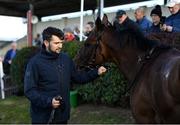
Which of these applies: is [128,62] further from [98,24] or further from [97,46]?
[98,24]

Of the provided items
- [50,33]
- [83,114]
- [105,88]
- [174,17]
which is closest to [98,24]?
[50,33]

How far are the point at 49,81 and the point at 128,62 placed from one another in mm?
1546

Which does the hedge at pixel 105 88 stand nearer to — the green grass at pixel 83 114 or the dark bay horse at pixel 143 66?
the green grass at pixel 83 114

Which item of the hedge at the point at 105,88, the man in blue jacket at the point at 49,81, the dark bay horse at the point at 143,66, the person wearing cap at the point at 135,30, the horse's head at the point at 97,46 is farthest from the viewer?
the hedge at the point at 105,88

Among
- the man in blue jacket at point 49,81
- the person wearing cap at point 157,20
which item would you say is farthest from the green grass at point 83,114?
the man in blue jacket at point 49,81

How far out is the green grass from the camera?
8812 millimetres

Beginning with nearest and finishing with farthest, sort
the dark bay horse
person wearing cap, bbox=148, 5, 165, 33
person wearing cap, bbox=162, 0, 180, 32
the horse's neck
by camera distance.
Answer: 1. the dark bay horse
2. the horse's neck
3. person wearing cap, bbox=162, 0, 180, 32
4. person wearing cap, bbox=148, 5, 165, 33

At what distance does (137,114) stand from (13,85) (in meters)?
8.98

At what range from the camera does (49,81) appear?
469 centimetres

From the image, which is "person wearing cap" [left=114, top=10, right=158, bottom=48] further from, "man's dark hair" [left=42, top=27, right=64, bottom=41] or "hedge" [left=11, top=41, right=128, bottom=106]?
"hedge" [left=11, top=41, right=128, bottom=106]

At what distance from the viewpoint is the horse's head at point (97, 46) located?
Result: 584 centimetres

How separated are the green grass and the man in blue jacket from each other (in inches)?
155

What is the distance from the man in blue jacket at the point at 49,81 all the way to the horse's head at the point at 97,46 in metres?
1.12

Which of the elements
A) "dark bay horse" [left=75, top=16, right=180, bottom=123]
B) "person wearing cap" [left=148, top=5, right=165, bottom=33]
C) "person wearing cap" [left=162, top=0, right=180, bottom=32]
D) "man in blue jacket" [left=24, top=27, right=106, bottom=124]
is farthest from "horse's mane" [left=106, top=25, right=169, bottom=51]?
"person wearing cap" [left=148, top=5, right=165, bottom=33]
